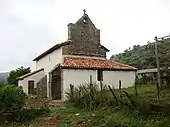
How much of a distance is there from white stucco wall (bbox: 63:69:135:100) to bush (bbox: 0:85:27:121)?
8921 millimetres

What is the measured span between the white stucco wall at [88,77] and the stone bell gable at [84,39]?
3.19m

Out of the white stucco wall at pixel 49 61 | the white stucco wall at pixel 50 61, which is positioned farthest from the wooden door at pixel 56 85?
the white stucco wall at pixel 50 61

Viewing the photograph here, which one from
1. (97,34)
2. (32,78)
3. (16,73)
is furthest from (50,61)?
(16,73)

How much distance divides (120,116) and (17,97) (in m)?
6.19

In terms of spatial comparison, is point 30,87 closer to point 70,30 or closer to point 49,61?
point 49,61

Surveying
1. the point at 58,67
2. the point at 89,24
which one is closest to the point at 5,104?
the point at 58,67

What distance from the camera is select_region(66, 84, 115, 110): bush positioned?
14.2 m

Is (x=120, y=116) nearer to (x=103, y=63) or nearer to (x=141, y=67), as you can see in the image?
(x=103, y=63)

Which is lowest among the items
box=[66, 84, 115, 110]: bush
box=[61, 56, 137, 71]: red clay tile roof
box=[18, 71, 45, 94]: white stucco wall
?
box=[66, 84, 115, 110]: bush

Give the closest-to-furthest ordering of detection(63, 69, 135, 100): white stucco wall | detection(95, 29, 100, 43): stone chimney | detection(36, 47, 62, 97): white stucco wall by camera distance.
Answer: detection(63, 69, 135, 100): white stucco wall, detection(36, 47, 62, 97): white stucco wall, detection(95, 29, 100, 43): stone chimney

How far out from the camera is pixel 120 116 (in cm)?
1182

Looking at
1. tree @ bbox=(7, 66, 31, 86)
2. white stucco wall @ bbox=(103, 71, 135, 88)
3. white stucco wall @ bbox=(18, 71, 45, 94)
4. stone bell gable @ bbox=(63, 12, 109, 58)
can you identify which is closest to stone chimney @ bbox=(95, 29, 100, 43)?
stone bell gable @ bbox=(63, 12, 109, 58)

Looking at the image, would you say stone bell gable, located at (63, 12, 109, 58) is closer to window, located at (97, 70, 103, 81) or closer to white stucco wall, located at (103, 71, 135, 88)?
window, located at (97, 70, 103, 81)

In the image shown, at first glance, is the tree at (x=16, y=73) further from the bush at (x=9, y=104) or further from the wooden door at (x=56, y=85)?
the bush at (x=9, y=104)
